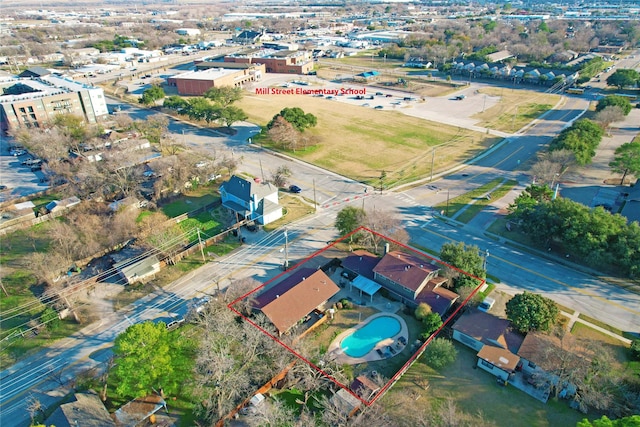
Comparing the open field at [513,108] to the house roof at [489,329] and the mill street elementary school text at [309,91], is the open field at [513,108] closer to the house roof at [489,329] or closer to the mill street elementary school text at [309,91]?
the mill street elementary school text at [309,91]

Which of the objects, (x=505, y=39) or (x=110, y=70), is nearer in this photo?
(x=110, y=70)

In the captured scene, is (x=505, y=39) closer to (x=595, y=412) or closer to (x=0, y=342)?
(x=595, y=412)

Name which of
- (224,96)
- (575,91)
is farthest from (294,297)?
(575,91)

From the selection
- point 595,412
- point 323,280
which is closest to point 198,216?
point 323,280

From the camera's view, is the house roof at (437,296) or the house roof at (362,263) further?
the house roof at (362,263)

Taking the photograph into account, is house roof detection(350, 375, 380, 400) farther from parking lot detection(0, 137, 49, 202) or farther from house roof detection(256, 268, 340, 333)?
parking lot detection(0, 137, 49, 202)

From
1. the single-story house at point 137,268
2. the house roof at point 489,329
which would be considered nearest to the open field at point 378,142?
the house roof at point 489,329

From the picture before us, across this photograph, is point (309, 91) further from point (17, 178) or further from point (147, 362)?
point (147, 362)
